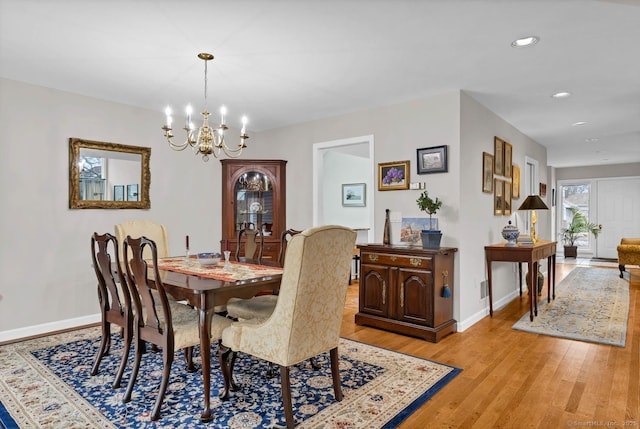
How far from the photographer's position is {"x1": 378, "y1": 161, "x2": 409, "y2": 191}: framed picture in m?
4.22

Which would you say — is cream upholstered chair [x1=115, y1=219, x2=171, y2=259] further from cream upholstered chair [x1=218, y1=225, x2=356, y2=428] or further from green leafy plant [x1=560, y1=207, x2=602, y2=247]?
green leafy plant [x1=560, y1=207, x2=602, y2=247]

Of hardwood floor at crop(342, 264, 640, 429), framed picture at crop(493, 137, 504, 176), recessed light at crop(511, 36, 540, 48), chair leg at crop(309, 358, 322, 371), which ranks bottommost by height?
hardwood floor at crop(342, 264, 640, 429)

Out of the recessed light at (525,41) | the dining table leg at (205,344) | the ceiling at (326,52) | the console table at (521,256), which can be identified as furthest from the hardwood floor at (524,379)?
the recessed light at (525,41)

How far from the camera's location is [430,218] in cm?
398

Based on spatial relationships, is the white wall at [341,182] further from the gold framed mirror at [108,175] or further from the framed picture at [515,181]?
the gold framed mirror at [108,175]

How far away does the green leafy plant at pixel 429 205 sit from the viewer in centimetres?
384

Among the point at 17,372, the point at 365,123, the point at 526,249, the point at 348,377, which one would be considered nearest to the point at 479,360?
the point at 348,377

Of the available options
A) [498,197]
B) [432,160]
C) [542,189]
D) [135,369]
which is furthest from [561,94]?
[135,369]

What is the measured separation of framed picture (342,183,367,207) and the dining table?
4.81 metres

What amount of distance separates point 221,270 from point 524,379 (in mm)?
2338

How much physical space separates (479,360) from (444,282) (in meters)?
0.82

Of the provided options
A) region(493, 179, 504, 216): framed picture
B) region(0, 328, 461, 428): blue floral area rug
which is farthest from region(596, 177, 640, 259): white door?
region(0, 328, 461, 428): blue floral area rug

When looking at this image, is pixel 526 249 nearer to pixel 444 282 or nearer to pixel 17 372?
pixel 444 282

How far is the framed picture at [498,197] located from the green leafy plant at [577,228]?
6.82 meters
